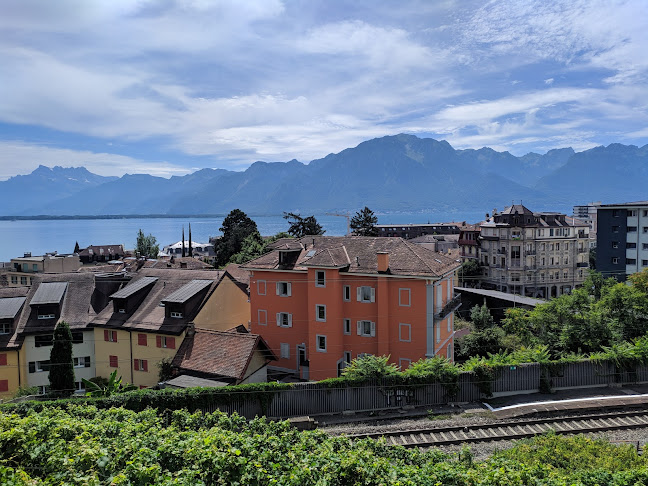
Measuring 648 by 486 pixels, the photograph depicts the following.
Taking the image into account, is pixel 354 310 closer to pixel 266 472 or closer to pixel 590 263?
pixel 266 472

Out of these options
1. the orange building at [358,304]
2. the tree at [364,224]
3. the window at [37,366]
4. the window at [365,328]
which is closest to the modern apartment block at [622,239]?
the tree at [364,224]

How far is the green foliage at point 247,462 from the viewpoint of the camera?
10.1 m

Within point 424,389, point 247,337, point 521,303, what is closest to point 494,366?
point 424,389

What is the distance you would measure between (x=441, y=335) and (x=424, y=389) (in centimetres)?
864

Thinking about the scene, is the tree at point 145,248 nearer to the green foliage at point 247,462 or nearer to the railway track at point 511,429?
the railway track at point 511,429

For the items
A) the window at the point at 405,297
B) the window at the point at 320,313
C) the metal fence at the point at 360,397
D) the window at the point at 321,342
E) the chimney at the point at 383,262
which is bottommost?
the metal fence at the point at 360,397

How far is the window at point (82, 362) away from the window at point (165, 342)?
24.7 feet

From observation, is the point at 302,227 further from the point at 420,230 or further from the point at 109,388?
the point at 420,230

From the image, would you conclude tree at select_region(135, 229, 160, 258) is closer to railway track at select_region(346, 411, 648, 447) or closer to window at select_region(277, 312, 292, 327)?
window at select_region(277, 312, 292, 327)

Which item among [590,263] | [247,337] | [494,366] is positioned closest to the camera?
[494,366]

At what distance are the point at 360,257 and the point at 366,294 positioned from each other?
114 inches

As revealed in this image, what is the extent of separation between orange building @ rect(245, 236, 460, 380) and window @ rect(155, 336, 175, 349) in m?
8.27

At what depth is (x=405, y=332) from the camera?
1305 inches

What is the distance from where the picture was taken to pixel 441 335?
3438cm
